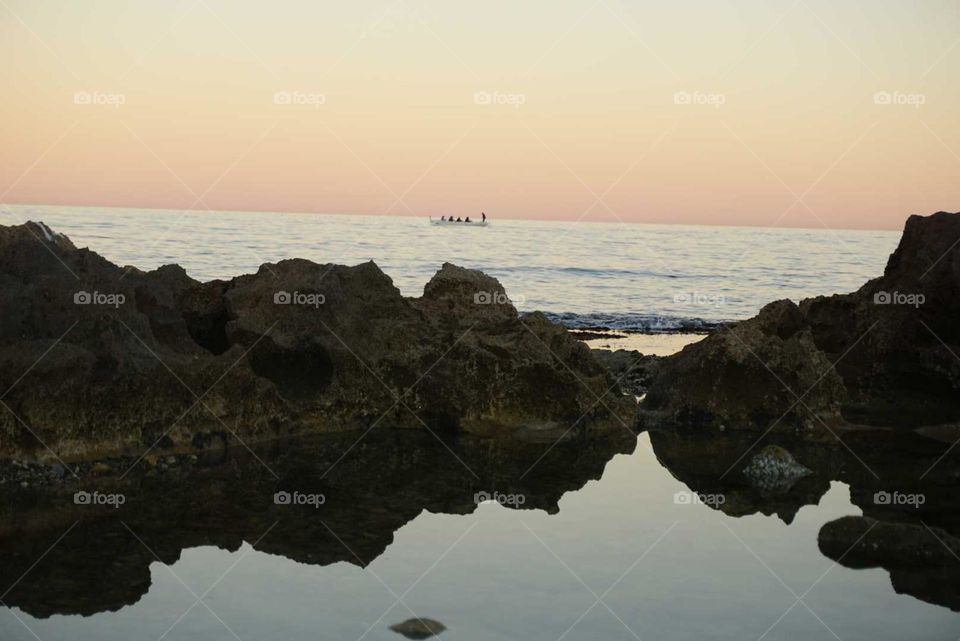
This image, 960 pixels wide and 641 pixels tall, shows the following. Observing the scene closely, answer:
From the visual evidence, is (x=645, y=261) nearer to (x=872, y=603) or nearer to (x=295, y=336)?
(x=295, y=336)

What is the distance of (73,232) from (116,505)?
7350 centimetres

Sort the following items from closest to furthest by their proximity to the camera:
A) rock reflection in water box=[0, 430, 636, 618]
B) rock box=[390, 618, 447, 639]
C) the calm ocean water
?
rock box=[390, 618, 447, 639] → rock reflection in water box=[0, 430, 636, 618] → the calm ocean water

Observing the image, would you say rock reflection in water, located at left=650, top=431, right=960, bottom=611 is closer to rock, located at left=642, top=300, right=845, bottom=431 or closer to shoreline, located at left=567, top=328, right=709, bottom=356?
rock, located at left=642, top=300, right=845, bottom=431

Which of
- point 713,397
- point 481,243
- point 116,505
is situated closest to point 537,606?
point 116,505

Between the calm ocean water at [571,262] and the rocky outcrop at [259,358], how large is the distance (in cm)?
2135

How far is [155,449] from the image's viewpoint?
44.5 feet
